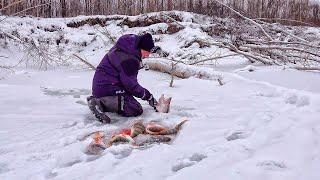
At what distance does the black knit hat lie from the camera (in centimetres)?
415

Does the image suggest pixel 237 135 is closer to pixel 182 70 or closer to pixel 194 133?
pixel 194 133

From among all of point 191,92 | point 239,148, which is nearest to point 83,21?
point 191,92

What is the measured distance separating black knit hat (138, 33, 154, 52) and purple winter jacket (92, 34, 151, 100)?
4 centimetres

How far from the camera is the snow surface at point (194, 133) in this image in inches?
102

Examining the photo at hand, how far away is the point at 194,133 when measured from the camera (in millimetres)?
3312

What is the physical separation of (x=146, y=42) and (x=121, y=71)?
358mm

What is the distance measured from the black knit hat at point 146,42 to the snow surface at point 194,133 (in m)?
0.65

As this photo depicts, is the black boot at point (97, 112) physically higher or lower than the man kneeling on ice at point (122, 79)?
lower

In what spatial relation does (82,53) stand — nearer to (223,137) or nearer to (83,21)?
(83,21)

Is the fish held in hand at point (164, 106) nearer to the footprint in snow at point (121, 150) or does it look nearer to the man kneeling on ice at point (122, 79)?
the man kneeling on ice at point (122, 79)

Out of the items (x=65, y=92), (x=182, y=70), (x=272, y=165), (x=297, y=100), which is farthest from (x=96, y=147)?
(x=182, y=70)

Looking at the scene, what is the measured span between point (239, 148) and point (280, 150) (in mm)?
252

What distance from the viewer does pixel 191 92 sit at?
209 inches

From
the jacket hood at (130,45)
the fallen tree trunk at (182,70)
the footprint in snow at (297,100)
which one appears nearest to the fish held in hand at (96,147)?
the jacket hood at (130,45)
